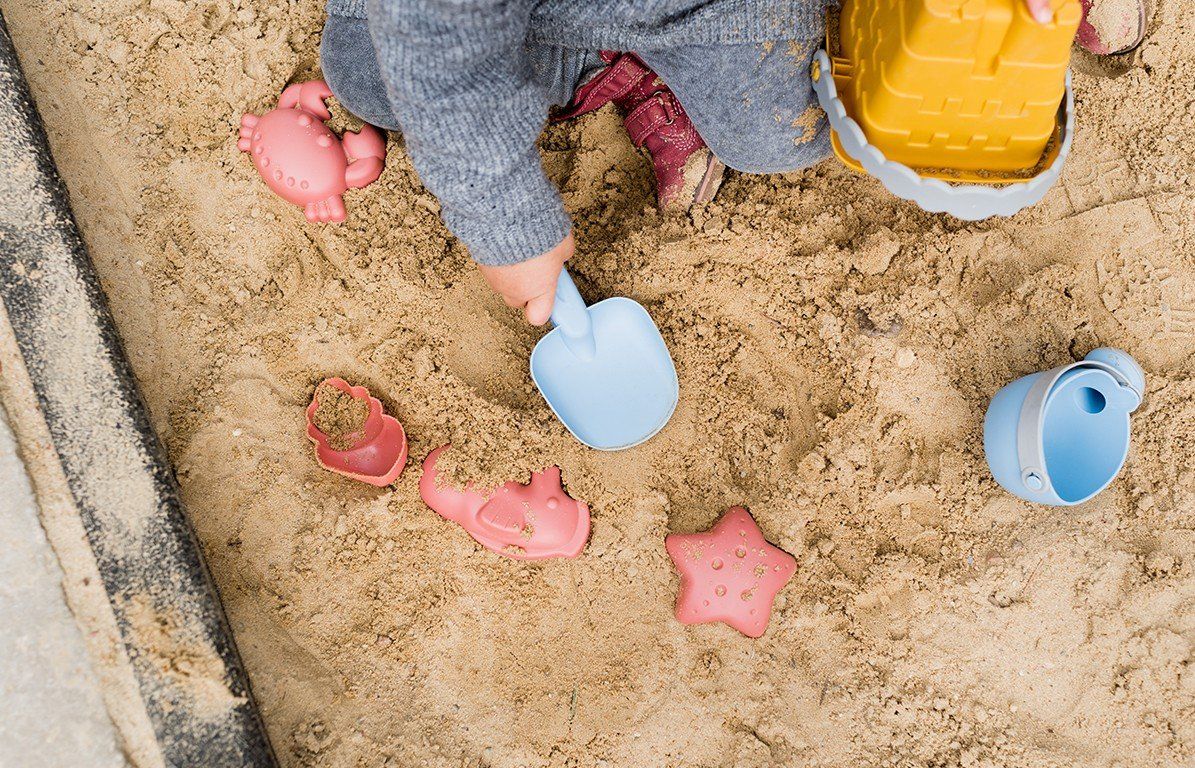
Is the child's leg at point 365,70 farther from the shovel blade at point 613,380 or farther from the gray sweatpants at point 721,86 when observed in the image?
the shovel blade at point 613,380

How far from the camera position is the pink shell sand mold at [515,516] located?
1.20 metres

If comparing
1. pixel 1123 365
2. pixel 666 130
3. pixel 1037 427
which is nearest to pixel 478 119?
pixel 666 130

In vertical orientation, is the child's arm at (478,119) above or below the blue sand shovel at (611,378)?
above

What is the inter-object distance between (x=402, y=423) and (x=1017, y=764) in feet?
3.24

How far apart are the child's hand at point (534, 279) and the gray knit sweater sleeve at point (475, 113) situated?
25mm

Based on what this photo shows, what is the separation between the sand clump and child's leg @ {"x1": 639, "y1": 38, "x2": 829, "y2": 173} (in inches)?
25.5

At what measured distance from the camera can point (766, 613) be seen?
3.95 ft

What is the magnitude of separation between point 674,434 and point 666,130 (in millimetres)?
470

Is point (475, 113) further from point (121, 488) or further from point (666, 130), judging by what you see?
point (121, 488)

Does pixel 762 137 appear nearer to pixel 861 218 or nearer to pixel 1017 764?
pixel 861 218

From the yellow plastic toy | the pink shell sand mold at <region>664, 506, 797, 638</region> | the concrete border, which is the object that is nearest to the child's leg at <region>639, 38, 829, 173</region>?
the yellow plastic toy

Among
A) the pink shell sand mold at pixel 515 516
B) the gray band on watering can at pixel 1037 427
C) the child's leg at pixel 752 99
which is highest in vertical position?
the child's leg at pixel 752 99

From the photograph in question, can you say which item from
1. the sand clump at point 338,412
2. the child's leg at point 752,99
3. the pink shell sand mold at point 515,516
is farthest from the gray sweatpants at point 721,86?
the pink shell sand mold at point 515,516

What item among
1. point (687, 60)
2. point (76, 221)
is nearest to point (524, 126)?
point (687, 60)
